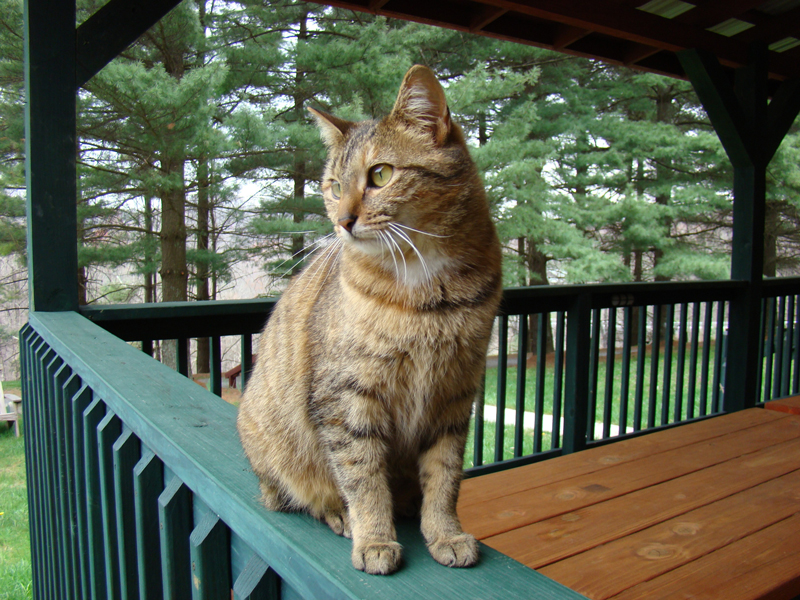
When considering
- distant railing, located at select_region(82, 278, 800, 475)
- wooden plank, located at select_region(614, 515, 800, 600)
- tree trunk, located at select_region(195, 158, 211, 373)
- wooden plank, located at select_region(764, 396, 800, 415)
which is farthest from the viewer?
tree trunk, located at select_region(195, 158, 211, 373)

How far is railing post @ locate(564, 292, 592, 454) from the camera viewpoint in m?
2.90

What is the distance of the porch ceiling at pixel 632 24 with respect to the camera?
9.30 ft

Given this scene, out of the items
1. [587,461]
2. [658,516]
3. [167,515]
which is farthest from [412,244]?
[587,461]

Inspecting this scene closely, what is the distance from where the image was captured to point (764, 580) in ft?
4.53

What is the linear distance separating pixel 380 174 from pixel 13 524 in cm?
477

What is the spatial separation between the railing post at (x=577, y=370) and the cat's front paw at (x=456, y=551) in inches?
90.5

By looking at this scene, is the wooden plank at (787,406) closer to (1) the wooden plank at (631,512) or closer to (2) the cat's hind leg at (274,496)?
(1) the wooden plank at (631,512)

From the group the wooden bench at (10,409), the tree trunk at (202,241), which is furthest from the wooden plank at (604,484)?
the tree trunk at (202,241)

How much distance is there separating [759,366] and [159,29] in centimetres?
752

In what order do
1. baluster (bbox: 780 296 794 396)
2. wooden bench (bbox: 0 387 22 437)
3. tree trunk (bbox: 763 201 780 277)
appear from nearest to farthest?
baluster (bbox: 780 296 794 396), wooden bench (bbox: 0 387 22 437), tree trunk (bbox: 763 201 780 277)

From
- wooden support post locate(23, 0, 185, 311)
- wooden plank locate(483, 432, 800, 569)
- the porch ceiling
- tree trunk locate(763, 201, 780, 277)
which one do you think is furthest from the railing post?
tree trunk locate(763, 201, 780, 277)

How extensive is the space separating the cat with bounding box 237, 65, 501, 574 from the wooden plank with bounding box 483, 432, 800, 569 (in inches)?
27.1

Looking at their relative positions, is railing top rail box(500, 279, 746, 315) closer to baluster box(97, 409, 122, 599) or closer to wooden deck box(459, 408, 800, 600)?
wooden deck box(459, 408, 800, 600)

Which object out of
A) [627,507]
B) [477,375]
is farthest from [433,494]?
[627,507]
